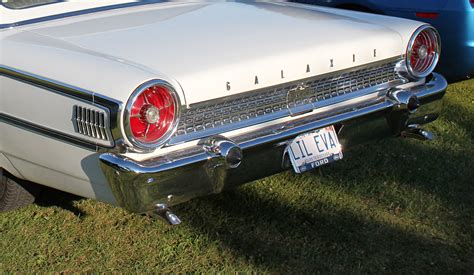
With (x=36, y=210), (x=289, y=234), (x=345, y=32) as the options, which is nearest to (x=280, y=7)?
(x=345, y=32)

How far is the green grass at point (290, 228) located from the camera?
3330 mm

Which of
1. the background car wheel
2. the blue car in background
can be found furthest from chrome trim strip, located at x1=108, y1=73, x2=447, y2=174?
the blue car in background

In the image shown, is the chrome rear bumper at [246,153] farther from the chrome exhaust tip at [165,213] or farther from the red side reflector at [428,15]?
the red side reflector at [428,15]

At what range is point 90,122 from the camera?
2809mm

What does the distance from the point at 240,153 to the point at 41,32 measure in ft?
3.94

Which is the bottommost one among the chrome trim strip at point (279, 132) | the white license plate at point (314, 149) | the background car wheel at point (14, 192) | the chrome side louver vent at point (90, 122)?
the background car wheel at point (14, 192)

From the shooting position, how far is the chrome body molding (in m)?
2.73

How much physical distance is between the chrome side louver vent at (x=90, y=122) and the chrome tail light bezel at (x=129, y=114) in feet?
0.31

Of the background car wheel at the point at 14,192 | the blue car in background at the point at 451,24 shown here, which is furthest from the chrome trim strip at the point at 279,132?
the blue car in background at the point at 451,24

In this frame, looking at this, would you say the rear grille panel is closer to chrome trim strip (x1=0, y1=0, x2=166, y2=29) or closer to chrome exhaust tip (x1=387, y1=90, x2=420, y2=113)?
chrome exhaust tip (x1=387, y1=90, x2=420, y2=113)

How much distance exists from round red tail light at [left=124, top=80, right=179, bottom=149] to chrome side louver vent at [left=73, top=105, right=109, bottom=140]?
0.11m

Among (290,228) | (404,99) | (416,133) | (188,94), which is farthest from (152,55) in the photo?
(416,133)

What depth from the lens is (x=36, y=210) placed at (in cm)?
399

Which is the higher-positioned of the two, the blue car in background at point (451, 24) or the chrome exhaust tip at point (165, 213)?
the chrome exhaust tip at point (165, 213)
